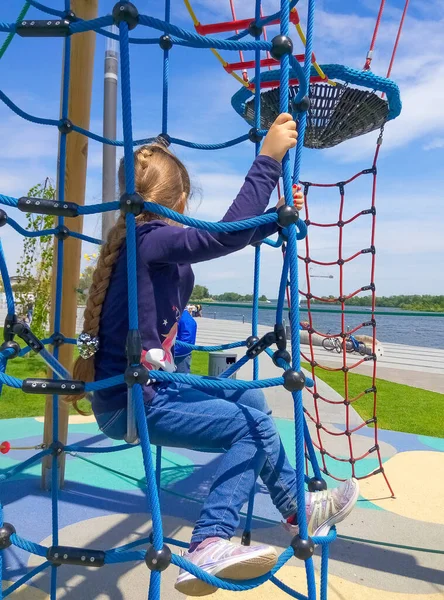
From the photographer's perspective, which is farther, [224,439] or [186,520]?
[186,520]

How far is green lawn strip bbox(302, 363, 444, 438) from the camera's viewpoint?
438cm

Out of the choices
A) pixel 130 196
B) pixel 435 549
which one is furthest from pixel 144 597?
pixel 130 196

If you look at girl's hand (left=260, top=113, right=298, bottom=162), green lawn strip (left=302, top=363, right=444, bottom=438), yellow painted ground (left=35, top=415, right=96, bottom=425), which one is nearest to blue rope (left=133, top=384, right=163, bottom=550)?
girl's hand (left=260, top=113, right=298, bottom=162)

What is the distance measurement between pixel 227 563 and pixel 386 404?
4.35 meters

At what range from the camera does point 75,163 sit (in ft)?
8.61

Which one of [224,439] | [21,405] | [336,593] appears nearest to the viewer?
[224,439]

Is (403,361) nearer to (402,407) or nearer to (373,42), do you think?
(402,407)

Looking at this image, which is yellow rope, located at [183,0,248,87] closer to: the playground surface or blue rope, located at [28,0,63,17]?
blue rope, located at [28,0,63,17]

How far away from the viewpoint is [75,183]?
2645mm

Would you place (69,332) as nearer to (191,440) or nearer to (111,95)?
(191,440)

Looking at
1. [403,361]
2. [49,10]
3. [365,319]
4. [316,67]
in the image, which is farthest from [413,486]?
[403,361]

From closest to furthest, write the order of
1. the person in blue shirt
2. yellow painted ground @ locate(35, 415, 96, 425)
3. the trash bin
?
the person in blue shirt < the trash bin < yellow painted ground @ locate(35, 415, 96, 425)

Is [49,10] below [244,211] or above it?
above

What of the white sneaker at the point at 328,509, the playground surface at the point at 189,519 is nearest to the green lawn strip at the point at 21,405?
the playground surface at the point at 189,519
